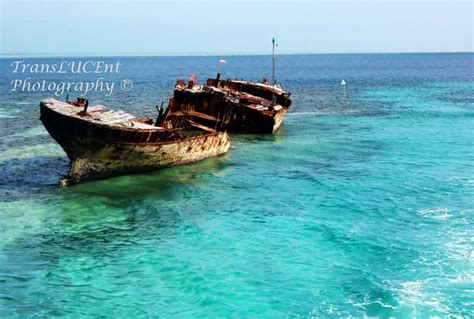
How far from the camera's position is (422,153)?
30281mm

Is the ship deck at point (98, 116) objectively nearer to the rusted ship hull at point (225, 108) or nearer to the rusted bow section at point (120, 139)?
the rusted bow section at point (120, 139)

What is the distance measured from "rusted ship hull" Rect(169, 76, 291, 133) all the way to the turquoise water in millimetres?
2991

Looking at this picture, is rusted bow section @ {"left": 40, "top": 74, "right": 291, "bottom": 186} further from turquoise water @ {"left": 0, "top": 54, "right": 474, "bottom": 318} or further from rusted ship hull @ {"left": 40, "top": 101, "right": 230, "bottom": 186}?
turquoise water @ {"left": 0, "top": 54, "right": 474, "bottom": 318}

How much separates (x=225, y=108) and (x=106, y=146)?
39.0 feet

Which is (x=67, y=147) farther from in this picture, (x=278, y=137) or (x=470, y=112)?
(x=470, y=112)

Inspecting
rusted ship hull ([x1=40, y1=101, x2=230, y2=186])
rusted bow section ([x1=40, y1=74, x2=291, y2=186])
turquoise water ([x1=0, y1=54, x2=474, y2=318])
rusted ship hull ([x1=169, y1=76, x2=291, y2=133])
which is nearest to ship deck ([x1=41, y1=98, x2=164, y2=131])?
rusted bow section ([x1=40, y1=74, x2=291, y2=186])

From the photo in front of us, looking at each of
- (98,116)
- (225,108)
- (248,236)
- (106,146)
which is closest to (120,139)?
(106,146)

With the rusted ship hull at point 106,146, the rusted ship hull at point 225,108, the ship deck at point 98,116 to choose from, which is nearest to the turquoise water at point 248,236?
the rusted ship hull at point 106,146

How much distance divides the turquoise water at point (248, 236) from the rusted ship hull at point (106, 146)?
70cm

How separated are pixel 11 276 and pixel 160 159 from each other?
11.3 meters

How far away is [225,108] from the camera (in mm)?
32094

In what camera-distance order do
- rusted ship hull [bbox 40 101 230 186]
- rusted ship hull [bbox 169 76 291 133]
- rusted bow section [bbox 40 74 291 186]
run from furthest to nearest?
1. rusted ship hull [bbox 169 76 291 133]
2. rusted bow section [bbox 40 74 291 186]
3. rusted ship hull [bbox 40 101 230 186]

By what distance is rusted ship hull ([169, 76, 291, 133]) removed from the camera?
32625 mm

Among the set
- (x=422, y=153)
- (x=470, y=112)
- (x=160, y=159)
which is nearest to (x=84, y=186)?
(x=160, y=159)
